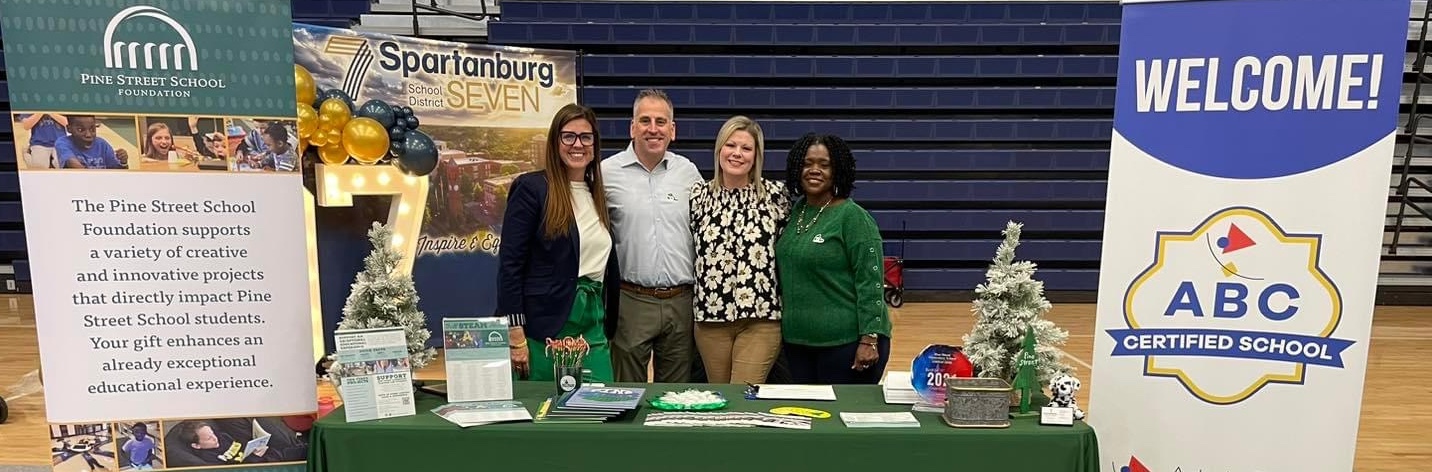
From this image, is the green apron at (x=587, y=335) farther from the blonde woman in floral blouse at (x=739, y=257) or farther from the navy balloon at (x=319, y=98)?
the navy balloon at (x=319, y=98)

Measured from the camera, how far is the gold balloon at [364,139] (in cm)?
391

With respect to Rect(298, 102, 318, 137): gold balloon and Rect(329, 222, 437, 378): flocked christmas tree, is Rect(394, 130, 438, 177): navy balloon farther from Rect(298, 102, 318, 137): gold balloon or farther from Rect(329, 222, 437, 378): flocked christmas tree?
Rect(329, 222, 437, 378): flocked christmas tree

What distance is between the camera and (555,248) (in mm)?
2113

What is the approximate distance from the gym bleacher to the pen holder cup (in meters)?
5.33

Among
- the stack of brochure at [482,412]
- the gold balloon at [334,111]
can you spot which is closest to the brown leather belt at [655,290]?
the stack of brochure at [482,412]

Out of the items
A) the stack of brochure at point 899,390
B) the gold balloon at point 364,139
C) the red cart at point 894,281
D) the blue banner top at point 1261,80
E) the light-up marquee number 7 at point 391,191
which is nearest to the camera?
the blue banner top at point 1261,80

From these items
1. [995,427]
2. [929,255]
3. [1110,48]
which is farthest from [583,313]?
[1110,48]

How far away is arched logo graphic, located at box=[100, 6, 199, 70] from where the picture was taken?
1.75 m

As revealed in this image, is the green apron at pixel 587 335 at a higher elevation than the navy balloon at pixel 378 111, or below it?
below

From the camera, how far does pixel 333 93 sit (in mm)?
3969

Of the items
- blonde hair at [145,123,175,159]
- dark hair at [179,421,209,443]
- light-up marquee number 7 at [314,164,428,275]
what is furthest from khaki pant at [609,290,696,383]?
light-up marquee number 7 at [314,164,428,275]

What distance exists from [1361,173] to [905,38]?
6247 mm

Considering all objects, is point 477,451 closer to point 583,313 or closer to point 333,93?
point 583,313

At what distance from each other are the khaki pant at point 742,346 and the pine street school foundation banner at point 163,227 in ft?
3.90
